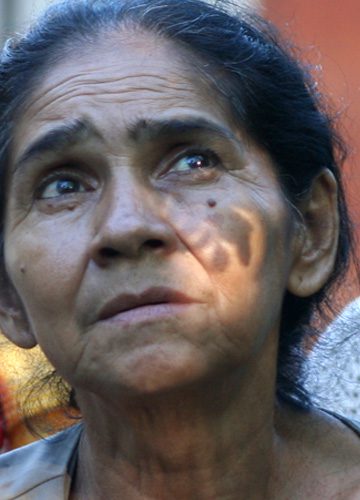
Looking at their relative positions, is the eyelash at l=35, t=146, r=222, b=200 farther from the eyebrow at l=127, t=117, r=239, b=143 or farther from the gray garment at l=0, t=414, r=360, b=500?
the gray garment at l=0, t=414, r=360, b=500

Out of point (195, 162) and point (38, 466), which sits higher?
point (195, 162)

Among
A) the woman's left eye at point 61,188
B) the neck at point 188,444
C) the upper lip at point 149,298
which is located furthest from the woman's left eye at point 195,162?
the neck at point 188,444

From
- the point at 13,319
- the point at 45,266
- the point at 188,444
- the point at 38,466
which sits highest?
the point at 45,266

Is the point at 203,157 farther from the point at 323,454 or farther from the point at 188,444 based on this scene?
the point at 323,454

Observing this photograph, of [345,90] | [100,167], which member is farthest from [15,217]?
[345,90]

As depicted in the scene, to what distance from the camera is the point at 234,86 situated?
10.1ft

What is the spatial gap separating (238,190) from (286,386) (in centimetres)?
67

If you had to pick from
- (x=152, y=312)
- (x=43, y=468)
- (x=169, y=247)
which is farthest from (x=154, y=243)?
(x=43, y=468)

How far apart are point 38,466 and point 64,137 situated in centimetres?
84

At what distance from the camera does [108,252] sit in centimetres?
270

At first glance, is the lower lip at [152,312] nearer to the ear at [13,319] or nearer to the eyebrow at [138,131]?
the eyebrow at [138,131]

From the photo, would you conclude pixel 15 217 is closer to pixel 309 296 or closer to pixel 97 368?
pixel 97 368

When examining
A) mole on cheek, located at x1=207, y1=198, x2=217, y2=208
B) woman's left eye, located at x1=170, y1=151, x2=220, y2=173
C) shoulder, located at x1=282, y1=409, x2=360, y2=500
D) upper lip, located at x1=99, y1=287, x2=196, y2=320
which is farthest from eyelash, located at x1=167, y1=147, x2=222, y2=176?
shoulder, located at x1=282, y1=409, x2=360, y2=500

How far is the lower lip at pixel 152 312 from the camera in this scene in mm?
2658
